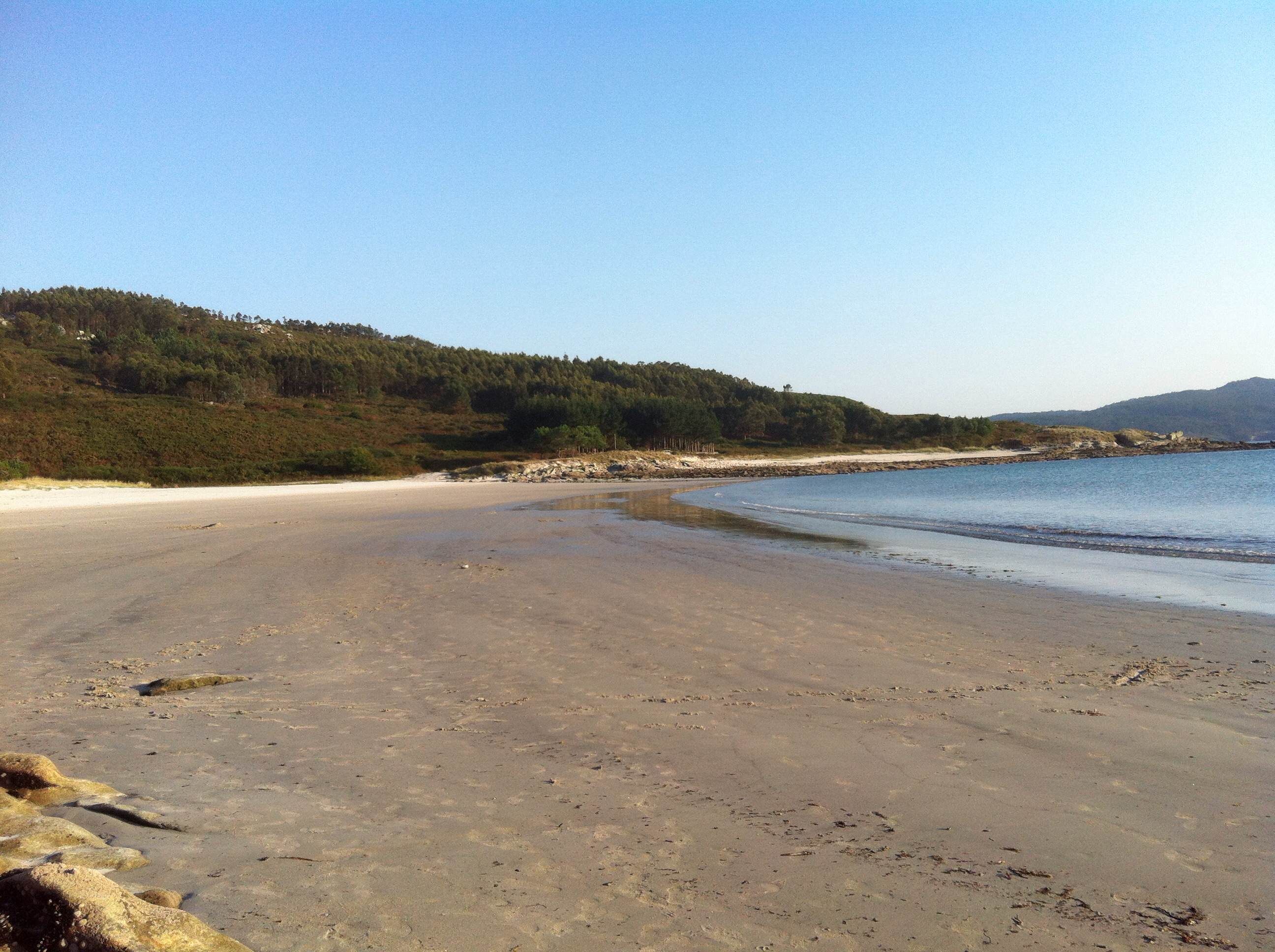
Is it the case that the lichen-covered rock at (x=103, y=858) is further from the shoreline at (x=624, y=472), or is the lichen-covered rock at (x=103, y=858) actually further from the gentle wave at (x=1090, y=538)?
the shoreline at (x=624, y=472)

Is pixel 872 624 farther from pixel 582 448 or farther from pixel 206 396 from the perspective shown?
pixel 206 396

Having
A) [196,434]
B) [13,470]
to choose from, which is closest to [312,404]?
[196,434]

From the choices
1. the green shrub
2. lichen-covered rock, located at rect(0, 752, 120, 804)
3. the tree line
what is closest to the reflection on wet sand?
lichen-covered rock, located at rect(0, 752, 120, 804)

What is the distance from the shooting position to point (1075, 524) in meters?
23.9

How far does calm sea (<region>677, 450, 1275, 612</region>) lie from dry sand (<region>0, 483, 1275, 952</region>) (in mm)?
3140

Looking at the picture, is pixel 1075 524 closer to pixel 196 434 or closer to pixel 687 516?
pixel 687 516

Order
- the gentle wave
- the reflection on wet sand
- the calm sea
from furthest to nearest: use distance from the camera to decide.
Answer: the reflection on wet sand
the gentle wave
the calm sea

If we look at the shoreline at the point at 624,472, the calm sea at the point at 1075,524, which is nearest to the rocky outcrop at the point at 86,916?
the calm sea at the point at 1075,524

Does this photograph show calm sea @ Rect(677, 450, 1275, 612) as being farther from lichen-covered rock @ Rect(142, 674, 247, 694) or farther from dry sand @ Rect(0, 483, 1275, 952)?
lichen-covered rock @ Rect(142, 674, 247, 694)

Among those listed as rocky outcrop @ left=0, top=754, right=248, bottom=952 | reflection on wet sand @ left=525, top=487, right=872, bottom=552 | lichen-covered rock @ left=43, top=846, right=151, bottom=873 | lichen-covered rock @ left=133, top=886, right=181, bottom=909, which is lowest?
reflection on wet sand @ left=525, top=487, right=872, bottom=552

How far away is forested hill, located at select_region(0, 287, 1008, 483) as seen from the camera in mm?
56188

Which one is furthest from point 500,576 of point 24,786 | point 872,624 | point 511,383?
point 511,383

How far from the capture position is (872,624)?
9.37 meters

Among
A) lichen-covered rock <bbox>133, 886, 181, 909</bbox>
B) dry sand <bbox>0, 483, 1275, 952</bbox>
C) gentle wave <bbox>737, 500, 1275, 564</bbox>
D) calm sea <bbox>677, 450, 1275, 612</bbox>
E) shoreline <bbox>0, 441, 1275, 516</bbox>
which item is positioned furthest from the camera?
shoreline <bbox>0, 441, 1275, 516</bbox>
